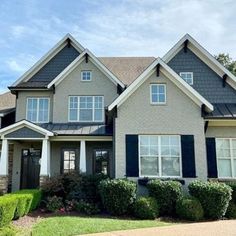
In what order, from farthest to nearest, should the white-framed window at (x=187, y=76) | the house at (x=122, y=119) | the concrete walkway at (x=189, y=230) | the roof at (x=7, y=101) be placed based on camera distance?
the roof at (x=7, y=101)
the white-framed window at (x=187, y=76)
the house at (x=122, y=119)
the concrete walkway at (x=189, y=230)

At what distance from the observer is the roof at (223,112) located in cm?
1473

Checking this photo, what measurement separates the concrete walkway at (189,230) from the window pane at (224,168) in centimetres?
421

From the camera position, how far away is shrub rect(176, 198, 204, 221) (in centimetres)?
1145

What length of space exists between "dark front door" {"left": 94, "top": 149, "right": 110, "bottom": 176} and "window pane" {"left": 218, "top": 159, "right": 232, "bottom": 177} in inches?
252

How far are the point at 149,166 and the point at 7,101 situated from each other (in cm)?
1198

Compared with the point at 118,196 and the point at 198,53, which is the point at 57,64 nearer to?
the point at 198,53

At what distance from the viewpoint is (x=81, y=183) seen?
14.1m

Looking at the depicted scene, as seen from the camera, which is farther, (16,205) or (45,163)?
(45,163)

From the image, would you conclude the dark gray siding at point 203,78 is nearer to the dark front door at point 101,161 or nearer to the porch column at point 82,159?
the dark front door at point 101,161

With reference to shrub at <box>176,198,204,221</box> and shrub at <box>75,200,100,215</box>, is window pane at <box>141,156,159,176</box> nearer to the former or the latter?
shrub at <box>176,198,204,221</box>

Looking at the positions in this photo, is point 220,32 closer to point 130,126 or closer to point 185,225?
point 130,126

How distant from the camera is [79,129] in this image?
1695cm

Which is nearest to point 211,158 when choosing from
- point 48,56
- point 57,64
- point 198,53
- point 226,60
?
point 198,53

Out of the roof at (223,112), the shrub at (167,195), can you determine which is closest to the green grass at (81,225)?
the shrub at (167,195)
